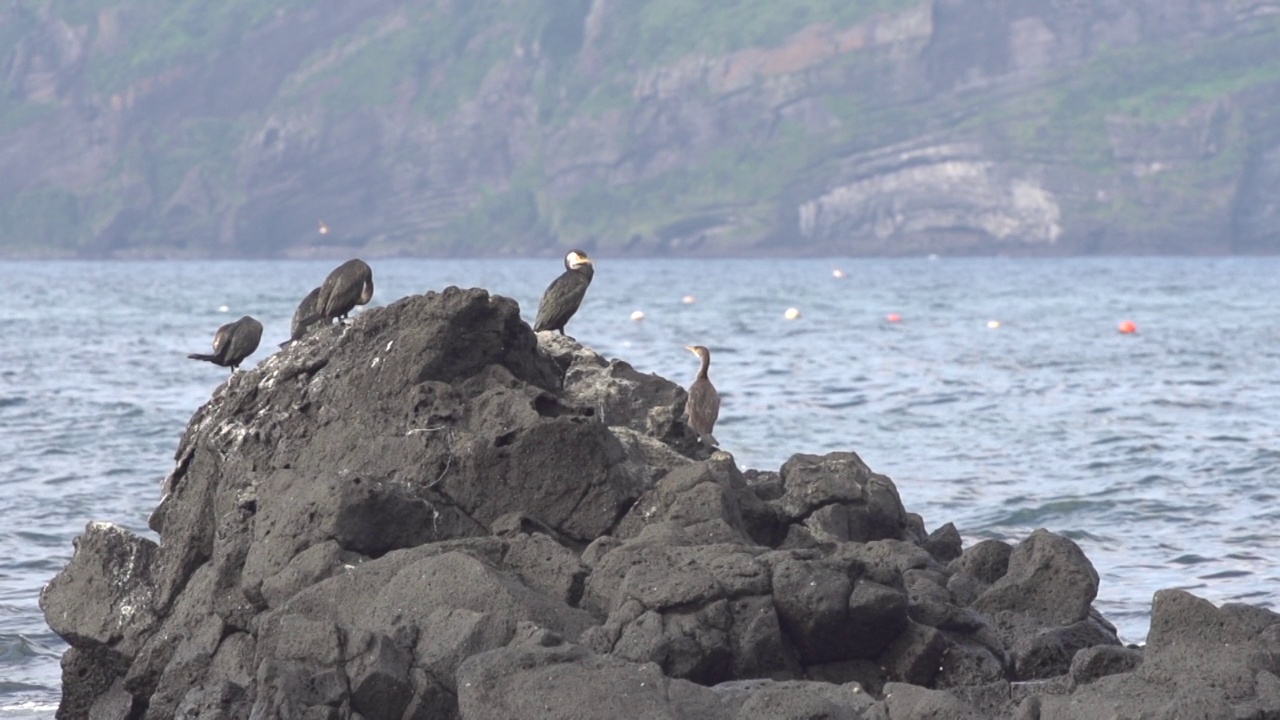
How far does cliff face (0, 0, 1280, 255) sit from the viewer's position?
6683 inches

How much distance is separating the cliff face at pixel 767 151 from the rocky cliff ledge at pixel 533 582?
158m

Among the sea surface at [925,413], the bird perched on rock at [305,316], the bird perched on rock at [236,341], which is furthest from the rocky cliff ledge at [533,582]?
the sea surface at [925,413]

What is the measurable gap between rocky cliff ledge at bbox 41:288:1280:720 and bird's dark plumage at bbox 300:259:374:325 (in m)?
0.88

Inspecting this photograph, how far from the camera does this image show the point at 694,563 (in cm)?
981

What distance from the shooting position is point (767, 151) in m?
183

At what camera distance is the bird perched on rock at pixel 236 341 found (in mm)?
14102

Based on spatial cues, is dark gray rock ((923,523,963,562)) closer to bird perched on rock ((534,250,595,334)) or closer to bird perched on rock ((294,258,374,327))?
bird perched on rock ((534,250,595,334))

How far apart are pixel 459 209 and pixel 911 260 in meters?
50.0

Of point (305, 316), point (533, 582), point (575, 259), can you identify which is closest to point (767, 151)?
point (575, 259)

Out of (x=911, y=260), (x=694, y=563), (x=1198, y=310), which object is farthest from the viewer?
(x=911, y=260)

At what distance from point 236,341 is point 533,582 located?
16.1ft

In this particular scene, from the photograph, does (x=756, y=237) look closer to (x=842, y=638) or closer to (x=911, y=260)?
(x=911, y=260)

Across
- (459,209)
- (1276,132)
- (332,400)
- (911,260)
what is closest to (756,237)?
(911,260)

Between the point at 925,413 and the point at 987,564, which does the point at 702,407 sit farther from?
the point at 925,413
